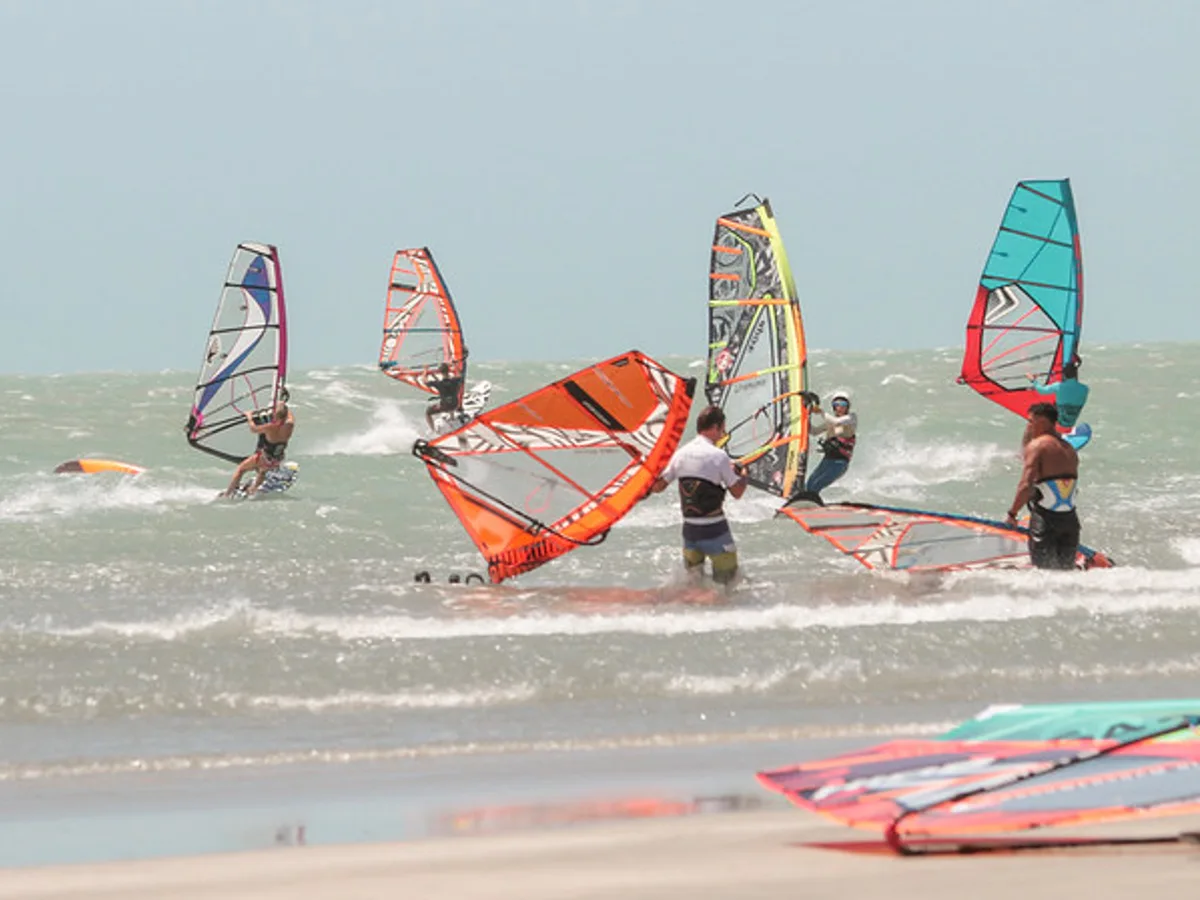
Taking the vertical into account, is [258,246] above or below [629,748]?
above

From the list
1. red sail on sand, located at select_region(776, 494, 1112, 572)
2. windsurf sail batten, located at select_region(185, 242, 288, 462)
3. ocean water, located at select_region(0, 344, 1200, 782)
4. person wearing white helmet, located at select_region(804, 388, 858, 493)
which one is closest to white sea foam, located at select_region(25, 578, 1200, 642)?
ocean water, located at select_region(0, 344, 1200, 782)

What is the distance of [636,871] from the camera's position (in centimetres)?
352

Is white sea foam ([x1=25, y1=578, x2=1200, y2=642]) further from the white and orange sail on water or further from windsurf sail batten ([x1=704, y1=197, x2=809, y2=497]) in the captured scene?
the white and orange sail on water

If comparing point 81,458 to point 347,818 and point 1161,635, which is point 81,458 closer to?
point 1161,635

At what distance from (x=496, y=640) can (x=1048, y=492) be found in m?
3.11

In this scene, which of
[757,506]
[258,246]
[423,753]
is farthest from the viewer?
[258,246]

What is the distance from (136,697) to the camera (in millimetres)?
6793

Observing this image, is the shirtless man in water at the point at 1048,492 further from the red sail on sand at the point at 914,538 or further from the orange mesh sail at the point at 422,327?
the orange mesh sail at the point at 422,327

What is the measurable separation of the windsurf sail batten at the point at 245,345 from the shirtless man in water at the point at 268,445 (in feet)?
0.47

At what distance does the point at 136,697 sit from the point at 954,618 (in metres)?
3.71

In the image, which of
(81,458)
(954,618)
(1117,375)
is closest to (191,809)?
(954,618)

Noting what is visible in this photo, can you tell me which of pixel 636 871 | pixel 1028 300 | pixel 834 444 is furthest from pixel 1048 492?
pixel 636 871

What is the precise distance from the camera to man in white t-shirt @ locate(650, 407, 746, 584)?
8.67m

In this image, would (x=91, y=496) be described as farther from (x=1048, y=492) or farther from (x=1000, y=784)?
Answer: (x=1000, y=784)
